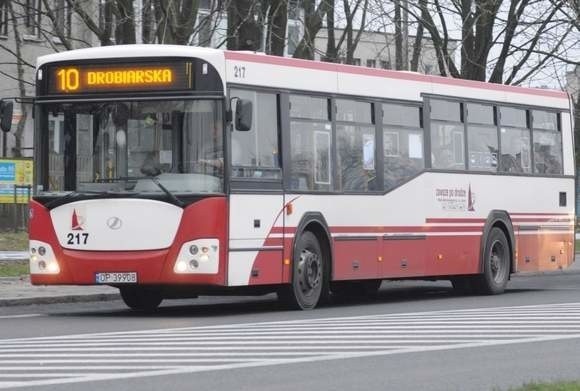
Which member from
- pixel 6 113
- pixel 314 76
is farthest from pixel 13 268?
pixel 6 113

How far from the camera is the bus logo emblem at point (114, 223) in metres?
19.2

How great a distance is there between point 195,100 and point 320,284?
314 centimetres

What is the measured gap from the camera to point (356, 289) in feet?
82.1

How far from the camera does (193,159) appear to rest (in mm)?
19172

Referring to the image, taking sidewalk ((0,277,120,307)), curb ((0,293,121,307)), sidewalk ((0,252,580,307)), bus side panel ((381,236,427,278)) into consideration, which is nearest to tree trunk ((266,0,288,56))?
sidewalk ((0,252,580,307))

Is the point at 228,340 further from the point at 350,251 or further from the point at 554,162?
the point at 554,162

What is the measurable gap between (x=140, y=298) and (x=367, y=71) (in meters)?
4.34

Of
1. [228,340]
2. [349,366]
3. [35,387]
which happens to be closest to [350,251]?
[228,340]

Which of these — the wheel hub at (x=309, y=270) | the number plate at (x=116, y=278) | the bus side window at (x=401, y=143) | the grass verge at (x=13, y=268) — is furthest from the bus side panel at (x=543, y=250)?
the number plate at (x=116, y=278)

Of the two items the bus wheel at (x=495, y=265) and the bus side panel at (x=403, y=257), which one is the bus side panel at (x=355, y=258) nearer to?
the bus side panel at (x=403, y=257)

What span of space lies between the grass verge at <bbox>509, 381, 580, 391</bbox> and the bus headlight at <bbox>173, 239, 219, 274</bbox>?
27.8 feet

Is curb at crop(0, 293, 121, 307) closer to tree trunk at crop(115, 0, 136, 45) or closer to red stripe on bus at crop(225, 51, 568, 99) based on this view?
red stripe on bus at crop(225, 51, 568, 99)

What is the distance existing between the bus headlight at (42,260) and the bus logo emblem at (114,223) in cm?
85

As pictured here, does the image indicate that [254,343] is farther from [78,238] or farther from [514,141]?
[514,141]
